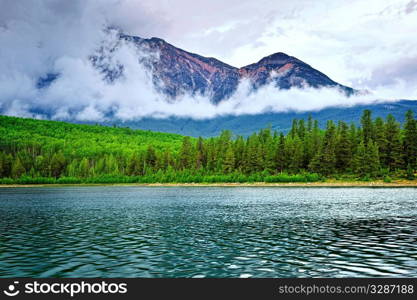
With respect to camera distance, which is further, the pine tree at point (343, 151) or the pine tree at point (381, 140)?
the pine tree at point (343, 151)

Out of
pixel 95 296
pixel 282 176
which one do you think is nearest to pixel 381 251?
pixel 95 296

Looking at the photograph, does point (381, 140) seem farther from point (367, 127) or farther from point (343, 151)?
point (367, 127)

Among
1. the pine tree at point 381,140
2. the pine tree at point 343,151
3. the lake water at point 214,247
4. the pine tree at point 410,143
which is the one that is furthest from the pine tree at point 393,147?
the lake water at point 214,247

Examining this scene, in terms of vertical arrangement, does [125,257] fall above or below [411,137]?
below

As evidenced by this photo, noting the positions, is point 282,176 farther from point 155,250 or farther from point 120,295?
point 120,295

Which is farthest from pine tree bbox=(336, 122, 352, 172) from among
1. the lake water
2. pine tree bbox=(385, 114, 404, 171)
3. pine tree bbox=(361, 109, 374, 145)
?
the lake water

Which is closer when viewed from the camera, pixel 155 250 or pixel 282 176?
pixel 155 250

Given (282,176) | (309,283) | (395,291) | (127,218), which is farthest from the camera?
(282,176)

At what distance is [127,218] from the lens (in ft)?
190

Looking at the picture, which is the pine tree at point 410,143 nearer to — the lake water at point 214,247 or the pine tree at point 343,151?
the pine tree at point 343,151

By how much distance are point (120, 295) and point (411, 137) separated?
180221 millimetres

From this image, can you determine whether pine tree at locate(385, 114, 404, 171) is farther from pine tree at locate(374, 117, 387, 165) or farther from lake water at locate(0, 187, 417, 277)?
lake water at locate(0, 187, 417, 277)

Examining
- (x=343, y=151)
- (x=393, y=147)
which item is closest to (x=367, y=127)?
(x=343, y=151)

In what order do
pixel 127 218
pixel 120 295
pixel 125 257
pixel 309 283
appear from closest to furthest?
1. pixel 120 295
2. pixel 309 283
3. pixel 125 257
4. pixel 127 218
